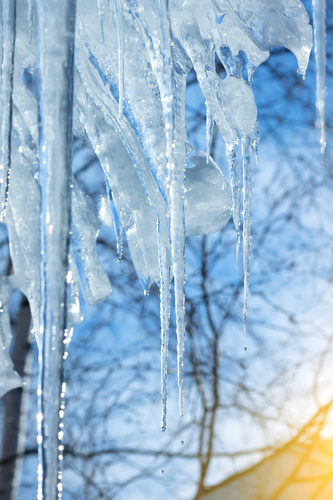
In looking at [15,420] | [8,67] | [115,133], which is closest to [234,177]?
[115,133]

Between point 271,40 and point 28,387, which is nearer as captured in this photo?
point 271,40

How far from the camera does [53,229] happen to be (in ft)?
1.67

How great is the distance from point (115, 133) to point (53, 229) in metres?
0.54

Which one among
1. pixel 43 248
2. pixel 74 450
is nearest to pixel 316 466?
pixel 74 450

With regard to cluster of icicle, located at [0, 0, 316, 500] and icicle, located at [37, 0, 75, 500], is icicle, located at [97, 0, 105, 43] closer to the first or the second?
cluster of icicle, located at [0, 0, 316, 500]

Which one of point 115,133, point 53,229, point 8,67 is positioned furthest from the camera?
point 115,133

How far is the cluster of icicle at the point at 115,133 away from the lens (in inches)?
20.2

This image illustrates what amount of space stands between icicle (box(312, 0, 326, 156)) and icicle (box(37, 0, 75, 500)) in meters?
0.38

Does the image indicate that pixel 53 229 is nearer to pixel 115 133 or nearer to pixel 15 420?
pixel 115 133

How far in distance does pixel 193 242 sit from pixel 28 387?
78.5 inches

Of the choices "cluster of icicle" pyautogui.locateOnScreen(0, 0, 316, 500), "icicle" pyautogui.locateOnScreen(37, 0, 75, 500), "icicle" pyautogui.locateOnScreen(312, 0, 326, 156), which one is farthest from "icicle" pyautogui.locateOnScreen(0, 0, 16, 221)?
"icicle" pyautogui.locateOnScreen(312, 0, 326, 156)

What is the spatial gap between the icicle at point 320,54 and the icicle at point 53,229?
38 centimetres

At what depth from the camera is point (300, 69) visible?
841mm

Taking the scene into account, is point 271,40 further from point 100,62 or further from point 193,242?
point 193,242
